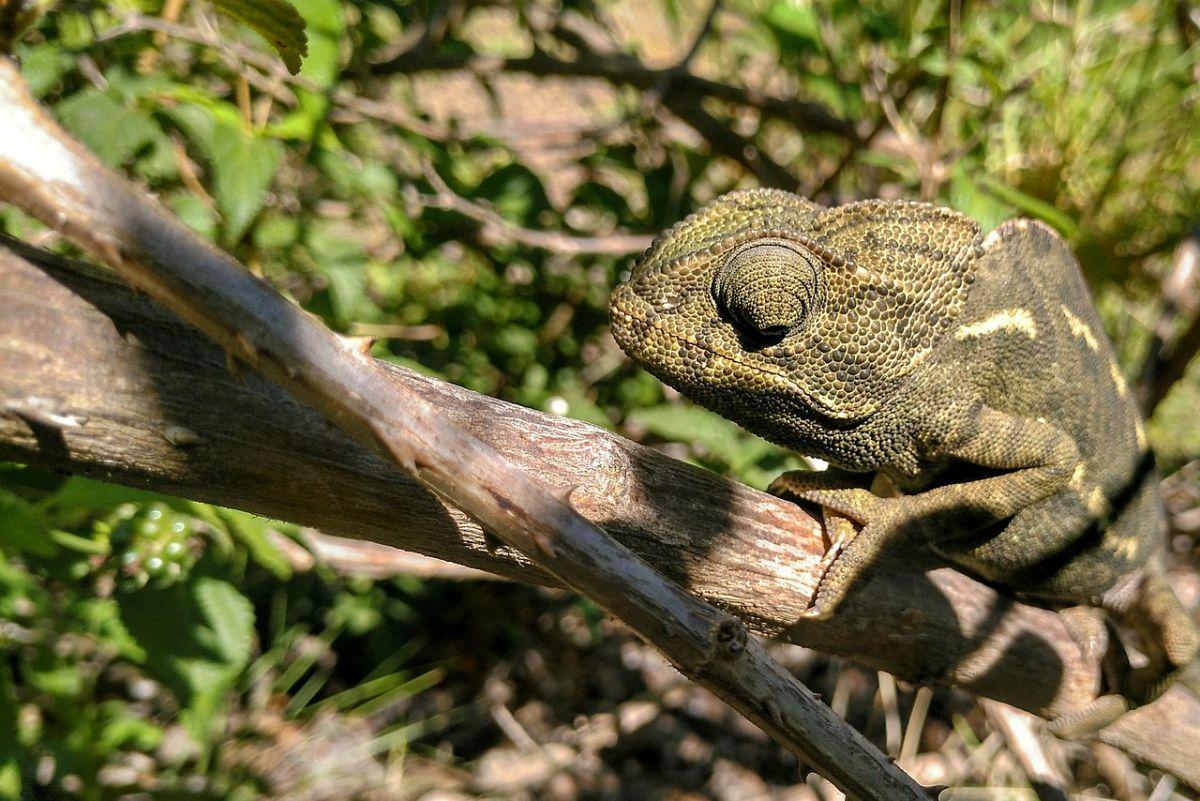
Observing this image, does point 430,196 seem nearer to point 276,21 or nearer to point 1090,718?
point 276,21

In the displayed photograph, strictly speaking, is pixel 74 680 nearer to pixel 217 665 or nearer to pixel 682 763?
pixel 217 665

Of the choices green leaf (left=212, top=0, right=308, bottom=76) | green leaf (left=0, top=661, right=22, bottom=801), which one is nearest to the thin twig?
green leaf (left=212, top=0, right=308, bottom=76)

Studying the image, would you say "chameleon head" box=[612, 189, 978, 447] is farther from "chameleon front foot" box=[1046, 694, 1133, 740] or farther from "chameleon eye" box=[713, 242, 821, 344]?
"chameleon front foot" box=[1046, 694, 1133, 740]

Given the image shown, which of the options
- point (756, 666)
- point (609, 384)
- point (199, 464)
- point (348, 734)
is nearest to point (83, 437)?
point (199, 464)

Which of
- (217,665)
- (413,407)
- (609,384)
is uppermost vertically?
(413,407)

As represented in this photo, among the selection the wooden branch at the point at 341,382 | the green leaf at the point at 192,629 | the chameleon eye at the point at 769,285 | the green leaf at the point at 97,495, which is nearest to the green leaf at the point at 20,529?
the green leaf at the point at 97,495

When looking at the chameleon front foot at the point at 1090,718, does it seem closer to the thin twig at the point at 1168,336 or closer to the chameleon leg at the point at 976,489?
the chameleon leg at the point at 976,489

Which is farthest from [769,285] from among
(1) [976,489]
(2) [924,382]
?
(1) [976,489]
